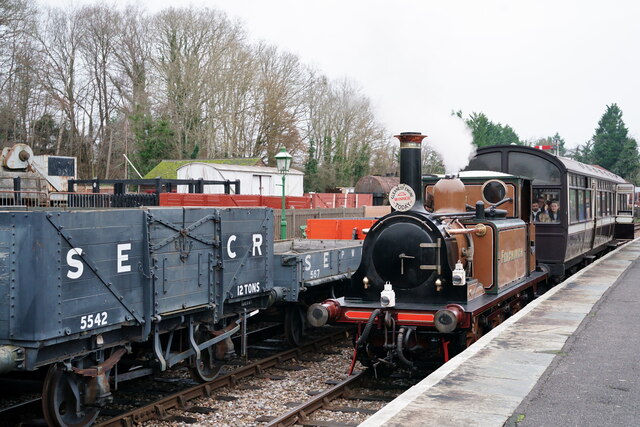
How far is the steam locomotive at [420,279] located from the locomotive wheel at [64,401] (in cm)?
284

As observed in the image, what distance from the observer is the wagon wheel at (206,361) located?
799 cm

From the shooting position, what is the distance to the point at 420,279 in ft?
26.6

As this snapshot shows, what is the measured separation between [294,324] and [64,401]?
4.78 m

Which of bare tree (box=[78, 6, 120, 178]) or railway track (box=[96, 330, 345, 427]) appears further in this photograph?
bare tree (box=[78, 6, 120, 178])

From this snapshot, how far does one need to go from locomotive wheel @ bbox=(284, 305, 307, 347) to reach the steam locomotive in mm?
2103

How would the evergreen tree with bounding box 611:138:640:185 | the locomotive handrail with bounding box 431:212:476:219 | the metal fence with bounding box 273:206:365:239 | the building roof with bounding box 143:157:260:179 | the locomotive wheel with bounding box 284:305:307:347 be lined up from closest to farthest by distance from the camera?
the locomotive handrail with bounding box 431:212:476:219 < the locomotive wheel with bounding box 284:305:307:347 < the metal fence with bounding box 273:206:365:239 < the building roof with bounding box 143:157:260:179 < the evergreen tree with bounding box 611:138:640:185

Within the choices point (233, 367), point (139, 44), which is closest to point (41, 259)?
point (233, 367)

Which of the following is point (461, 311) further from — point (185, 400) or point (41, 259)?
point (41, 259)

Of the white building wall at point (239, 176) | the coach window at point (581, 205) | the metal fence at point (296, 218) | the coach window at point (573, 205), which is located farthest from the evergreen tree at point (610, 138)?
the coach window at point (573, 205)

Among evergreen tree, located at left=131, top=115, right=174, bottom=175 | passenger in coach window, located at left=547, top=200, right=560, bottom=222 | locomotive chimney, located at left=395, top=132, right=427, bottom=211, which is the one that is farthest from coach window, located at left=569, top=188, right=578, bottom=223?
evergreen tree, located at left=131, top=115, right=174, bottom=175

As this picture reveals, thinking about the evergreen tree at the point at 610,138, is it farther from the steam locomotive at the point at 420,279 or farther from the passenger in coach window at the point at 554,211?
the steam locomotive at the point at 420,279

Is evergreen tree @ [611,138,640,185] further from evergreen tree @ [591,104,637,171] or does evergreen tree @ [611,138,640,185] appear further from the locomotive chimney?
the locomotive chimney

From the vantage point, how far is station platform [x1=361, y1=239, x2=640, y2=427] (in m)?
5.28

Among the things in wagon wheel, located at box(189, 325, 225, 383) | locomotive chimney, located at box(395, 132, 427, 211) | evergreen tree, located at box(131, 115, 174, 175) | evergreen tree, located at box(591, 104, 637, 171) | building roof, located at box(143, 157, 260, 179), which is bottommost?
wagon wheel, located at box(189, 325, 225, 383)
